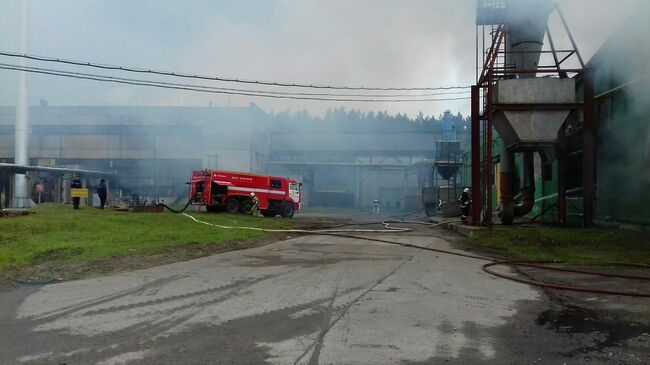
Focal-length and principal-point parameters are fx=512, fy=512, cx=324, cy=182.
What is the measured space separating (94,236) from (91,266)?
9.08ft

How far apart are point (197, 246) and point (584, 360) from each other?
6596 millimetres

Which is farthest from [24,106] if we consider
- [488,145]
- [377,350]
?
[377,350]

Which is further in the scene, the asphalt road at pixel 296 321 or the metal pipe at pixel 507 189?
the metal pipe at pixel 507 189

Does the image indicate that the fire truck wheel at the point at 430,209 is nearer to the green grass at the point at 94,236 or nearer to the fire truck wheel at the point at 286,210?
the fire truck wheel at the point at 286,210

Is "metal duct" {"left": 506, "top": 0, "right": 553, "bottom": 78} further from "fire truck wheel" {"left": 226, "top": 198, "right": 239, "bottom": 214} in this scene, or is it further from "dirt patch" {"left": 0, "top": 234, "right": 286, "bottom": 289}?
"fire truck wheel" {"left": 226, "top": 198, "right": 239, "bottom": 214}

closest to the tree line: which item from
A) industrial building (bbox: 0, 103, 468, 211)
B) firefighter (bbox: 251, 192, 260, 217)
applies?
industrial building (bbox: 0, 103, 468, 211)

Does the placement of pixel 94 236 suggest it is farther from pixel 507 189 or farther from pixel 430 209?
pixel 430 209

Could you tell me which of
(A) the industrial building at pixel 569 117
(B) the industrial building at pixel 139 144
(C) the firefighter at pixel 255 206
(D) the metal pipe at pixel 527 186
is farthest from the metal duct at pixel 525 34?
(B) the industrial building at pixel 139 144

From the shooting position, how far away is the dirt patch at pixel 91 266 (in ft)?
18.5

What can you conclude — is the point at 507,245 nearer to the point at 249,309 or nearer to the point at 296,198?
the point at 249,309

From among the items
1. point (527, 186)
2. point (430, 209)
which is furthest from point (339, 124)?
point (527, 186)

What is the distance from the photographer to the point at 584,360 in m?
2.94

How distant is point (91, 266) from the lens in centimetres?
638

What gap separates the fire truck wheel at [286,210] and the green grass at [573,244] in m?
11.1
